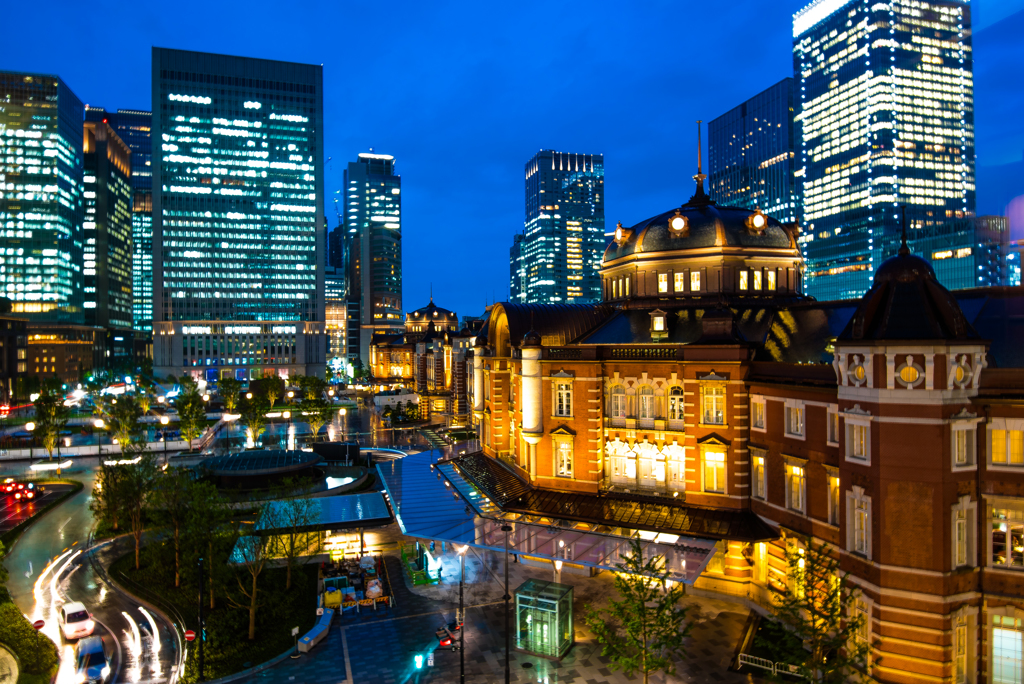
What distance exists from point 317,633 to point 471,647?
27.0ft

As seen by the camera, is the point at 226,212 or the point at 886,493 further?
the point at 226,212

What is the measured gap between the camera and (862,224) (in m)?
173

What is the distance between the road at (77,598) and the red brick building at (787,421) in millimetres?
23129

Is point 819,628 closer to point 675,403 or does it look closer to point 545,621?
point 545,621

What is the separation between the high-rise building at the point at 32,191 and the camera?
18400 cm

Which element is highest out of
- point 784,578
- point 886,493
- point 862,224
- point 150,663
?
point 862,224

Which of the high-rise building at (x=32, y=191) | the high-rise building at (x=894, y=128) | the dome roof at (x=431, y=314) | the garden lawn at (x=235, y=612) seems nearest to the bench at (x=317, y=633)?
the garden lawn at (x=235, y=612)

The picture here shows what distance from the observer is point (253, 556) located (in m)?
38.2

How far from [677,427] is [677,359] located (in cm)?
454

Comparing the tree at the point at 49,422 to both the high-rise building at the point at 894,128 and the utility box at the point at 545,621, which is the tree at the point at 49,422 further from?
the high-rise building at the point at 894,128

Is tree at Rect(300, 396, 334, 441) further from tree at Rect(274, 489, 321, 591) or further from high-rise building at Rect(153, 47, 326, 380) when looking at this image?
tree at Rect(274, 489, 321, 591)

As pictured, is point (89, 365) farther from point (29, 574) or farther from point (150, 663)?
point (150, 663)

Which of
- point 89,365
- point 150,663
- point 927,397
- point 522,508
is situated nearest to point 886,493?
point 927,397

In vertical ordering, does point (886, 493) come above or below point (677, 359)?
below
